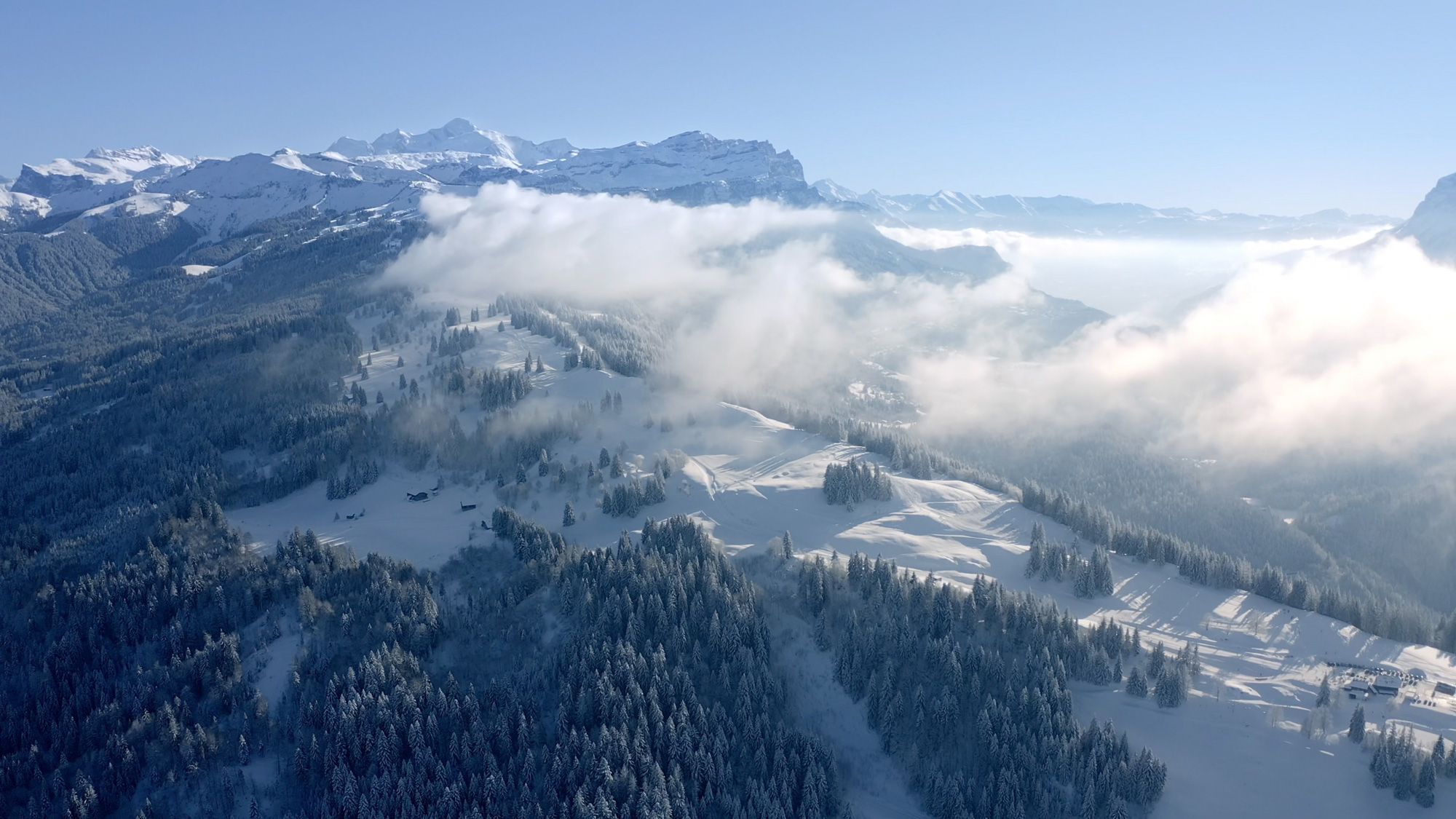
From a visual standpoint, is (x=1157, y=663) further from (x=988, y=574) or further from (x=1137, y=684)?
(x=988, y=574)

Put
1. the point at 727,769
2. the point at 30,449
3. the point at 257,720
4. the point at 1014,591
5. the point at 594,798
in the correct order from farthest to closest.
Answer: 1. the point at 30,449
2. the point at 1014,591
3. the point at 257,720
4. the point at 727,769
5. the point at 594,798

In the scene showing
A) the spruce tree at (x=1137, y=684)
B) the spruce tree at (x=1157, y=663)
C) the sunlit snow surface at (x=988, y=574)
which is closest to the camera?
the sunlit snow surface at (x=988, y=574)

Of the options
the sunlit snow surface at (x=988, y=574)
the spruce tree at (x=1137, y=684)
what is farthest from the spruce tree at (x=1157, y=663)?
the sunlit snow surface at (x=988, y=574)

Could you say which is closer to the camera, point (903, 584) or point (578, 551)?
point (903, 584)

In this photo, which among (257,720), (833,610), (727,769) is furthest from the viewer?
(833,610)

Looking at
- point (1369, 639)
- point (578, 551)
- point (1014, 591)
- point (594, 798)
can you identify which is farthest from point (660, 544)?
point (1369, 639)

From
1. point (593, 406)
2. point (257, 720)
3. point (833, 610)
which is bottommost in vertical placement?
point (257, 720)

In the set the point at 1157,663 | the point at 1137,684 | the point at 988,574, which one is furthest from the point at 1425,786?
the point at 988,574

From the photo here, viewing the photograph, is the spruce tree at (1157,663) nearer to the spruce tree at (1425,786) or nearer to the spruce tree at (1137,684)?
the spruce tree at (1137,684)

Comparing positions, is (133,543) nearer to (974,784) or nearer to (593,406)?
(593,406)
